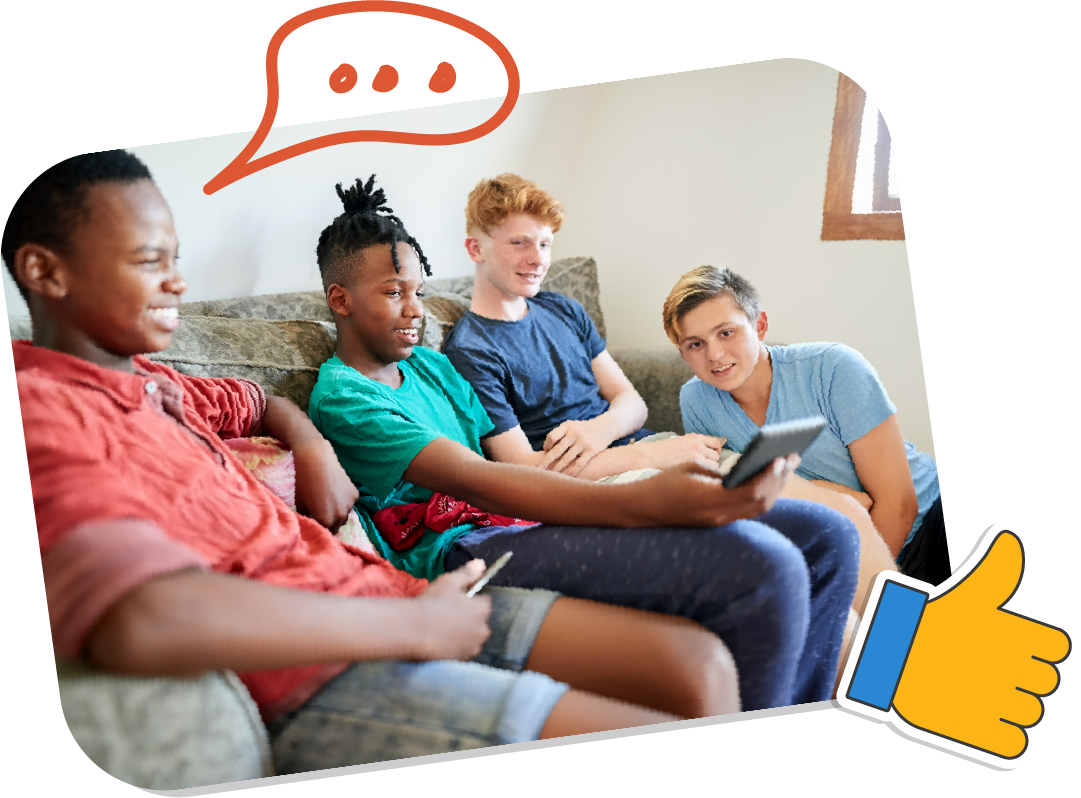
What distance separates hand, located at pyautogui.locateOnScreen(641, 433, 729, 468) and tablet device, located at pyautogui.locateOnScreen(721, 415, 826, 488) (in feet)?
0.14

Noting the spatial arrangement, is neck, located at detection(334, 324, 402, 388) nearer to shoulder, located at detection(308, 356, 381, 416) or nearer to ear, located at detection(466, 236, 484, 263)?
shoulder, located at detection(308, 356, 381, 416)

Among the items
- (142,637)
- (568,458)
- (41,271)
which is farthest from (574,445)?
(41,271)

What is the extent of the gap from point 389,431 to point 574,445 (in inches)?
9.6

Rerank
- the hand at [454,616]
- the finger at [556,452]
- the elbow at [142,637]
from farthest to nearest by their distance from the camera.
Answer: the finger at [556,452], the hand at [454,616], the elbow at [142,637]

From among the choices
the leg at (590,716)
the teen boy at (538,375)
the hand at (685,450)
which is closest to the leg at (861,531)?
the teen boy at (538,375)

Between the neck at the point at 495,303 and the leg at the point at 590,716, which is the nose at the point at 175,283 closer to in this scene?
the neck at the point at 495,303

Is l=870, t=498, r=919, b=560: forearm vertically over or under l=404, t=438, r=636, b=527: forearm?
over

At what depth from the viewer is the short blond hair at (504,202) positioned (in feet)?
3.59

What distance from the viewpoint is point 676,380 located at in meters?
1.13

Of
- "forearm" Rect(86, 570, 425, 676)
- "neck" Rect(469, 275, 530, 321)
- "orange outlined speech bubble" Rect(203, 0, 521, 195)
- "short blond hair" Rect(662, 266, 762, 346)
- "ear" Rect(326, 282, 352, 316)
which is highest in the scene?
"orange outlined speech bubble" Rect(203, 0, 521, 195)

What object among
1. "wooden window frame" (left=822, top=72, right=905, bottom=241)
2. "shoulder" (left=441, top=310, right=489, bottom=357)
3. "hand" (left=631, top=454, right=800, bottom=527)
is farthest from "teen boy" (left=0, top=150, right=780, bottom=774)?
"wooden window frame" (left=822, top=72, right=905, bottom=241)

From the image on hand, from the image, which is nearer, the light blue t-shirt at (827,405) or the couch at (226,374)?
the couch at (226,374)

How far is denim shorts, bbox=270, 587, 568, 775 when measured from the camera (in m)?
0.93

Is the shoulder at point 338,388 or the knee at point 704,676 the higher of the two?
the shoulder at point 338,388
